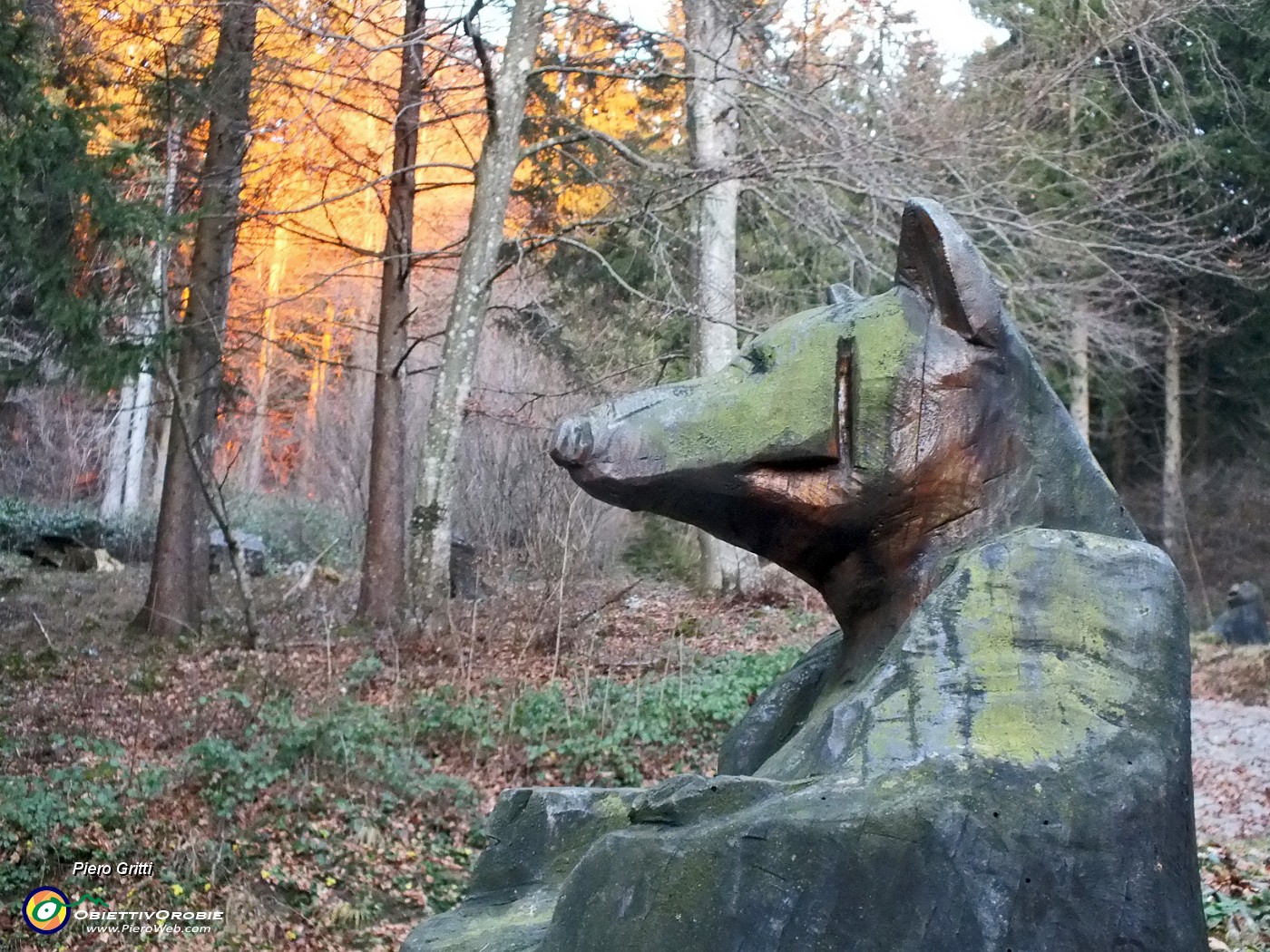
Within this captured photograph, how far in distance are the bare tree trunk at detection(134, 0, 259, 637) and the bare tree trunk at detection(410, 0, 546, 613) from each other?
111 inches

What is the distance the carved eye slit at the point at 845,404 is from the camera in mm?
2639

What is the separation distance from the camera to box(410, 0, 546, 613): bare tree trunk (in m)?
12.0

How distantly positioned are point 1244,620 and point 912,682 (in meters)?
18.4

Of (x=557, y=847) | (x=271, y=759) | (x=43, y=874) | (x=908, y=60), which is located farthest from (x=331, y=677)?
(x=908, y=60)

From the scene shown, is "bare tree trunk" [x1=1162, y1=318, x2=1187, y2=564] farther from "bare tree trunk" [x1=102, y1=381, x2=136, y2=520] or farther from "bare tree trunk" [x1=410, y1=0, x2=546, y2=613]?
"bare tree trunk" [x1=102, y1=381, x2=136, y2=520]

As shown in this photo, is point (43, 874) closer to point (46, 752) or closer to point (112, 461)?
point (46, 752)

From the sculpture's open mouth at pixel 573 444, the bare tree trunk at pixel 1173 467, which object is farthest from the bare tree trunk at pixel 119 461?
the sculpture's open mouth at pixel 573 444

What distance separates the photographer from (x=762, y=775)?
97.0 inches

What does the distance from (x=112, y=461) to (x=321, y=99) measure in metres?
20.7

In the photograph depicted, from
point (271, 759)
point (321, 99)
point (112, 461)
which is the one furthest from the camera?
point (112, 461)

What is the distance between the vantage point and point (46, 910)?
6254 mm

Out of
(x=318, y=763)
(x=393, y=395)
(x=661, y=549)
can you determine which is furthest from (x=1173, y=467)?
(x=318, y=763)

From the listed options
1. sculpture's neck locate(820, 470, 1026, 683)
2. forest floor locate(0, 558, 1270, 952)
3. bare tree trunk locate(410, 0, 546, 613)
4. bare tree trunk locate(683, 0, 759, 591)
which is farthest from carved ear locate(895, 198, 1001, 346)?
bare tree trunk locate(683, 0, 759, 591)

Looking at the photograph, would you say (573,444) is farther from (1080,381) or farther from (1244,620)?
(1080,381)
